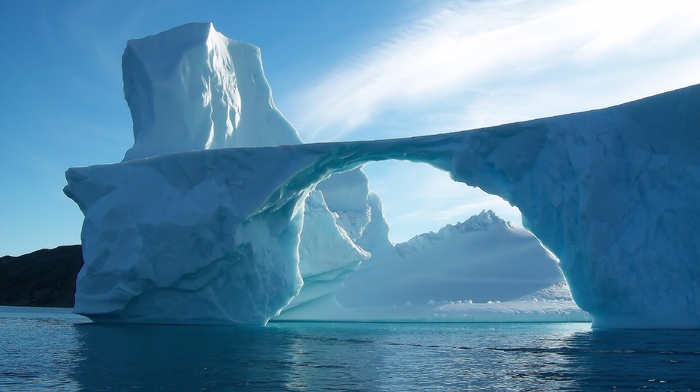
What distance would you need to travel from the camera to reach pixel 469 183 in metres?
15.8

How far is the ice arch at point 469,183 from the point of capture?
13.2 m

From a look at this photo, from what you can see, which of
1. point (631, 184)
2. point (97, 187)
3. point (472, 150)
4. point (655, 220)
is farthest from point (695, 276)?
point (97, 187)

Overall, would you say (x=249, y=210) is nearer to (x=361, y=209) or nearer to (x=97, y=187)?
(x=97, y=187)

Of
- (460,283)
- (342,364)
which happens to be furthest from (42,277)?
(342,364)

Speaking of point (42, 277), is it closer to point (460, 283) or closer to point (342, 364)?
point (460, 283)

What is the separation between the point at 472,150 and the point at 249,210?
512 centimetres

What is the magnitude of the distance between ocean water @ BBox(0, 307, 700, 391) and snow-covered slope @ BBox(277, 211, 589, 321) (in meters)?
12.1

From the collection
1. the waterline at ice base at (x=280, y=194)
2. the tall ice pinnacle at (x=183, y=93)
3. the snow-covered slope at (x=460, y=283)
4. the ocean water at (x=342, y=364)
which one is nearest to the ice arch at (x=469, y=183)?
the waterline at ice base at (x=280, y=194)

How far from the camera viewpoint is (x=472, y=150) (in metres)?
15.1

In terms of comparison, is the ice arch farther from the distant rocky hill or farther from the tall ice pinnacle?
the distant rocky hill

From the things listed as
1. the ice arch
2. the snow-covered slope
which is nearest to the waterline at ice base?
the ice arch

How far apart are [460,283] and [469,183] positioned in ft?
46.2

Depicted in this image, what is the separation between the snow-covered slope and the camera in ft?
78.8

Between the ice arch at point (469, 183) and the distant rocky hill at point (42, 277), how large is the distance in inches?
1834
